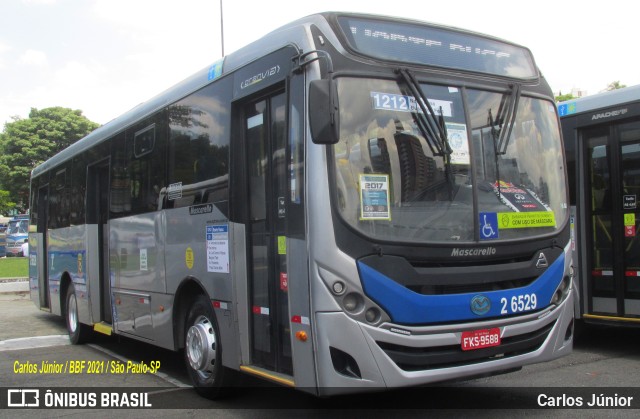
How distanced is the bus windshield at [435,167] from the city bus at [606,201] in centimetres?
305

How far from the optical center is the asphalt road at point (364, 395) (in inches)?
229

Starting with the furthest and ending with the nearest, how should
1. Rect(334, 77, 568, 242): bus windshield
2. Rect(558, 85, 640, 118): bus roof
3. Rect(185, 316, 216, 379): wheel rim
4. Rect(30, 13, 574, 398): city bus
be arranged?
1. Rect(558, 85, 640, 118): bus roof
2. Rect(185, 316, 216, 379): wheel rim
3. Rect(334, 77, 568, 242): bus windshield
4. Rect(30, 13, 574, 398): city bus

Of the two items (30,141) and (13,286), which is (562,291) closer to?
(13,286)

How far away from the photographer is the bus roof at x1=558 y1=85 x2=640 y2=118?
7.94 m

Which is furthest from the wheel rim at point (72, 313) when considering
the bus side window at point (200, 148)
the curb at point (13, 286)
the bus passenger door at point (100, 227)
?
the curb at point (13, 286)

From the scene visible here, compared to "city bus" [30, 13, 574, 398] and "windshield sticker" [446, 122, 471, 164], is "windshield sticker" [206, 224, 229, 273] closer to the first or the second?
"city bus" [30, 13, 574, 398]

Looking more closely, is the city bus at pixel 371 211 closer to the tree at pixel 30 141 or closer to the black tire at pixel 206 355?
the black tire at pixel 206 355

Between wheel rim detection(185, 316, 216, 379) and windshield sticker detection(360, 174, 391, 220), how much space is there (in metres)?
2.38

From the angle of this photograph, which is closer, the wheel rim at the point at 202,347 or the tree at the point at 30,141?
the wheel rim at the point at 202,347

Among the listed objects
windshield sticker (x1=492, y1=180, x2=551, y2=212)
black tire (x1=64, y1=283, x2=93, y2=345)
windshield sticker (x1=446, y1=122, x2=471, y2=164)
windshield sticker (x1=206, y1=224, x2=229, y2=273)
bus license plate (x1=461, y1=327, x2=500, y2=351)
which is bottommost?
black tire (x1=64, y1=283, x2=93, y2=345)

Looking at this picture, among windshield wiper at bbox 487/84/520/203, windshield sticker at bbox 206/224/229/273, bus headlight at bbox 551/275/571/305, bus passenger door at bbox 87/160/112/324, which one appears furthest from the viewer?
bus passenger door at bbox 87/160/112/324

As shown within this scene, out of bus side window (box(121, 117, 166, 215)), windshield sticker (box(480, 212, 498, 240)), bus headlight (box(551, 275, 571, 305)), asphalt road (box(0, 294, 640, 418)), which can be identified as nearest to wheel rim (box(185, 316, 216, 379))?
asphalt road (box(0, 294, 640, 418))

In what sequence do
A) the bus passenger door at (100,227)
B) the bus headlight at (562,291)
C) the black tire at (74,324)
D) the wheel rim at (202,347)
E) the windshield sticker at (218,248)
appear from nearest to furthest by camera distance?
the bus headlight at (562,291), the windshield sticker at (218,248), the wheel rim at (202,347), the bus passenger door at (100,227), the black tire at (74,324)

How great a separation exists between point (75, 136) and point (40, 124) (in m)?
2.65
